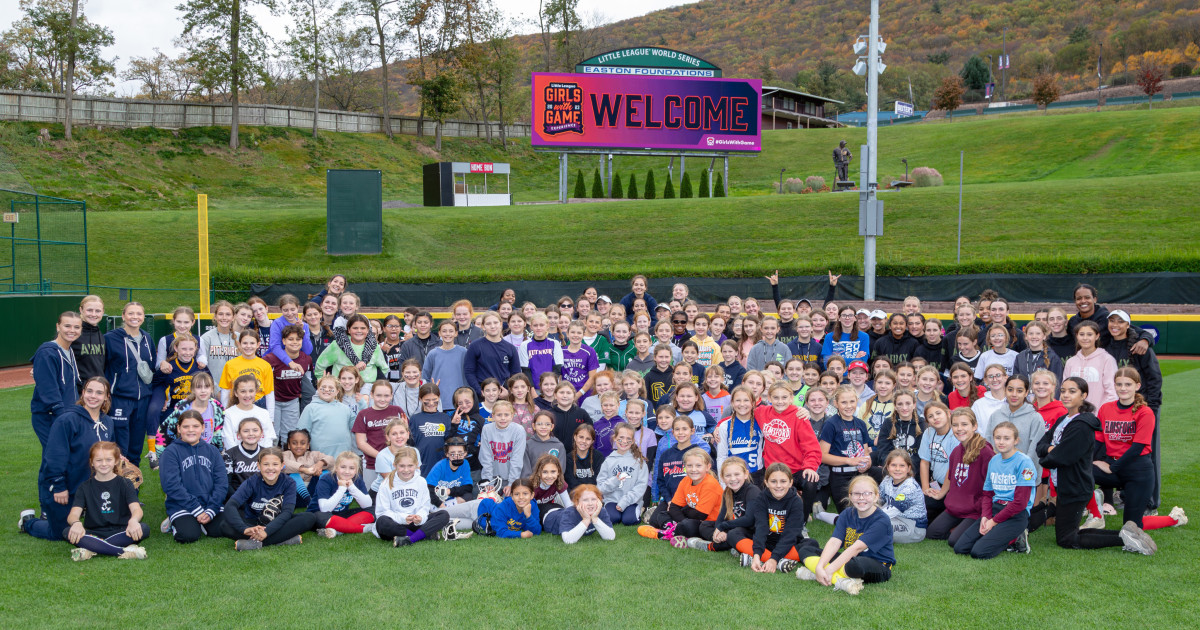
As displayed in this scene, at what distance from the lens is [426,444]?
758cm

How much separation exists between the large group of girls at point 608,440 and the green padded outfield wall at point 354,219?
59.1 feet

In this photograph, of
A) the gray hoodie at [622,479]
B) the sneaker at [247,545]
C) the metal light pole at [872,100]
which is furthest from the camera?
the metal light pole at [872,100]

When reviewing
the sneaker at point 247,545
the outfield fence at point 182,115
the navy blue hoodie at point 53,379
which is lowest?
the sneaker at point 247,545

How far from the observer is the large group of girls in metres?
6.07

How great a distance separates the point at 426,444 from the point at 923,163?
44.5 metres

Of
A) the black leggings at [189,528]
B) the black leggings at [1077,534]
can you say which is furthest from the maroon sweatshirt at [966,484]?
the black leggings at [189,528]

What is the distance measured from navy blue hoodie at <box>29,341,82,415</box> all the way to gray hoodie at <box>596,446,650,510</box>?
4.70 meters

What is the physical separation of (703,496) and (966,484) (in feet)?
6.72

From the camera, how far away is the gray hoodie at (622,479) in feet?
23.2

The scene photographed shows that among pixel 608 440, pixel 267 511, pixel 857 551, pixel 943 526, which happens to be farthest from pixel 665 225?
pixel 857 551

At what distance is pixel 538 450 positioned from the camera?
287 inches

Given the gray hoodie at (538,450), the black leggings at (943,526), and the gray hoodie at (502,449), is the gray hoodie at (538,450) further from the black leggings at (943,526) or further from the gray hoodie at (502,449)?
the black leggings at (943,526)

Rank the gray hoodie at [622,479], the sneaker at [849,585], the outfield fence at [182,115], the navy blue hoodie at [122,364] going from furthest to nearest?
the outfield fence at [182,115], the navy blue hoodie at [122,364], the gray hoodie at [622,479], the sneaker at [849,585]

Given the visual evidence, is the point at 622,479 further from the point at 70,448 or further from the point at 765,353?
the point at 70,448
